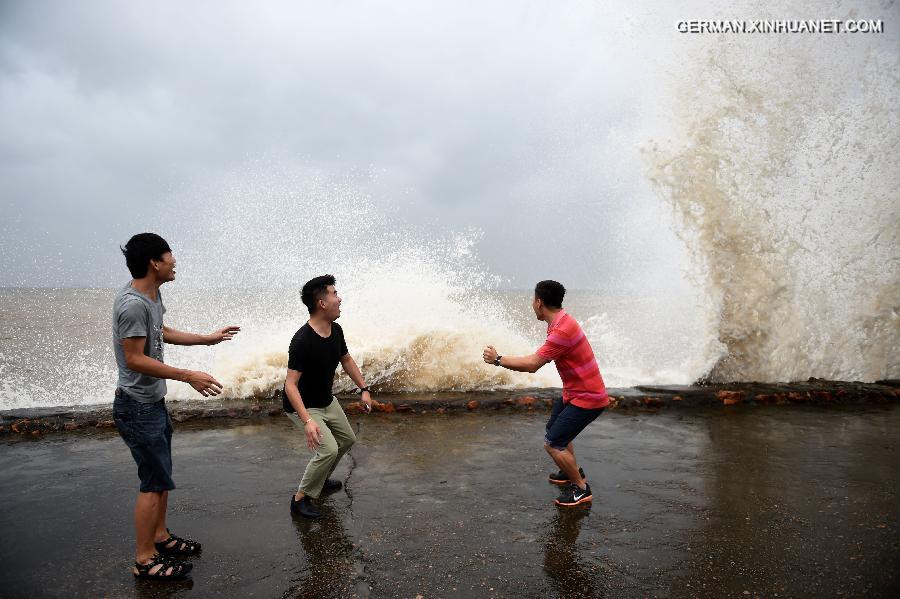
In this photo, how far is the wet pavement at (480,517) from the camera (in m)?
2.91

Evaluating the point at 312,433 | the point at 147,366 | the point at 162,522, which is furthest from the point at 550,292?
the point at 162,522

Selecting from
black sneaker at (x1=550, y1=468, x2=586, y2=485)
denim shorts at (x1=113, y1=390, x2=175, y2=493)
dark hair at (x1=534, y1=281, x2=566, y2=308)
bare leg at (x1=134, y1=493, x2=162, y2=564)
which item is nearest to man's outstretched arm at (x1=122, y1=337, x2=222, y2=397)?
denim shorts at (x1=113, y1=390, x2=175, y2=493)

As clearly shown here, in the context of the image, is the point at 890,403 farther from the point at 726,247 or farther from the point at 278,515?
the point at 278,515

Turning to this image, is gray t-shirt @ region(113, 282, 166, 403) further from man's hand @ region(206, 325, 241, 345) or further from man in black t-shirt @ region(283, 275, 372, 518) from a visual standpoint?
man in black t-shirt @ region(283, 275, 372, 518)

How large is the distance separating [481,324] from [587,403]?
256 inches

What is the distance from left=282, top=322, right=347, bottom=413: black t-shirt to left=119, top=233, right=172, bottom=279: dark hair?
106 centimetres

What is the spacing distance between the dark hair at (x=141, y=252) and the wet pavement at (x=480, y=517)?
177 centimetres

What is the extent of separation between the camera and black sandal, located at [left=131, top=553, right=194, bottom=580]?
116 inches

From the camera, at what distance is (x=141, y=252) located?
2977mm

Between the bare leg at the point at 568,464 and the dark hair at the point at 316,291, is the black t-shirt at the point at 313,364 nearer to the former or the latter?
the dark hair at the point at 316,291

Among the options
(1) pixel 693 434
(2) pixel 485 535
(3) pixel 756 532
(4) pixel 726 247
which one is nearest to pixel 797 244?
(4) pixel 726 247

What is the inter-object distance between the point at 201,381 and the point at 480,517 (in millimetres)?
2120

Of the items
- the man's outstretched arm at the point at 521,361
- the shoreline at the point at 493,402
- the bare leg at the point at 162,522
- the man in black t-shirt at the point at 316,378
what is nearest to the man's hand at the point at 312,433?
the man in black t-shirt at the point at 316,378

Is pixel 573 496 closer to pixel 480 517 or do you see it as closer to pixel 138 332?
pixel 480 517
